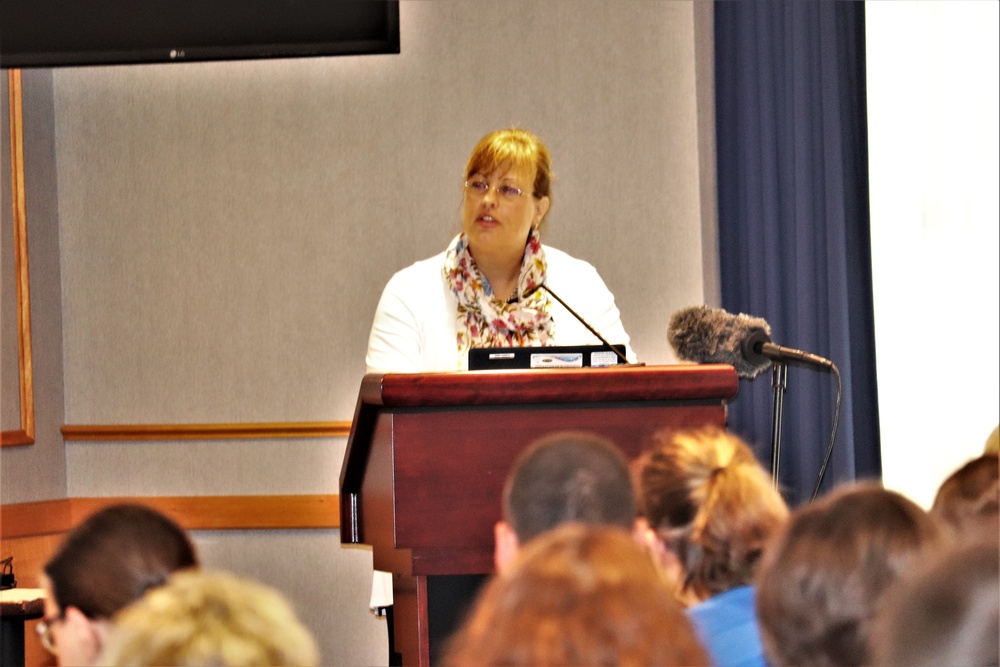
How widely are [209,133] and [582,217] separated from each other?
1.36m

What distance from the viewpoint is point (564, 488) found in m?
1.58

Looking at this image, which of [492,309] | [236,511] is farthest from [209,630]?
[236,511]

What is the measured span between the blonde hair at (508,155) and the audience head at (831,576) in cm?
210

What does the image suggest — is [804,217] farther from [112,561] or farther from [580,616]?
[580,616]

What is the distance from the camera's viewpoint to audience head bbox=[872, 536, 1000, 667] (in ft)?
2.50

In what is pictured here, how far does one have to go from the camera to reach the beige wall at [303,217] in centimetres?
409

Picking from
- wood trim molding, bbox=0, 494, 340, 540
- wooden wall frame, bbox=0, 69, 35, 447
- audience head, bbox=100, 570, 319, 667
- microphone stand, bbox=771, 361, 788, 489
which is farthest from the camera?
wood trim molding, bbox=0, 494, 340, 540

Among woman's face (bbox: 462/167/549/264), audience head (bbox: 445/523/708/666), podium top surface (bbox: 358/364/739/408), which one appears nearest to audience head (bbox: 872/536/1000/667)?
audience head (bbox: 445/523/708/666)

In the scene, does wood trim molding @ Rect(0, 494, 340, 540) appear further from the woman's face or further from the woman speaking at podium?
the woman's face

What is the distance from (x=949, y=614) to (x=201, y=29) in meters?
3.40

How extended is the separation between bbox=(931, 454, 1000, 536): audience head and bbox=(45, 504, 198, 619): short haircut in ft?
3.45

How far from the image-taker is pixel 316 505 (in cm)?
417

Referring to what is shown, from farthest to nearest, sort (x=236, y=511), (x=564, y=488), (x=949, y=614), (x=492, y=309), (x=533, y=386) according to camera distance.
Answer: (x=236, y=511) → (x=492, y=309) → (x=533, y=386) → (x=564, y=488) → (x=949, y=614)

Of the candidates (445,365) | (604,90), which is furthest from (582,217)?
(445,365)
